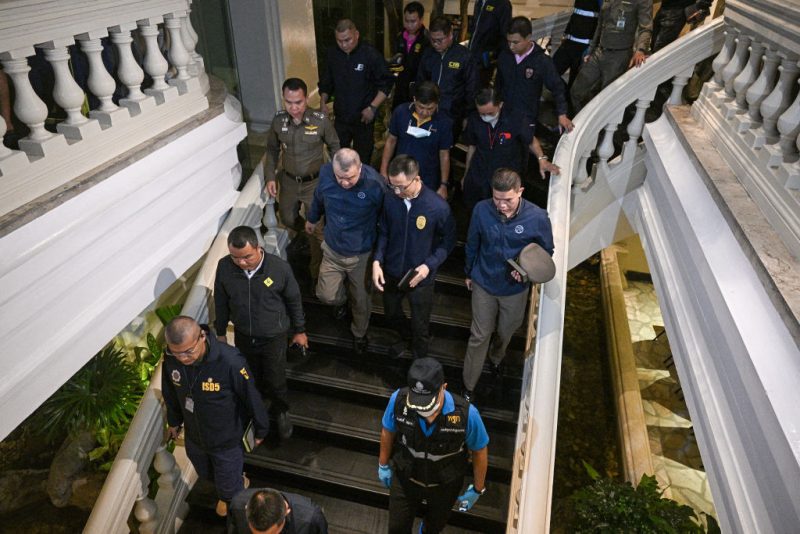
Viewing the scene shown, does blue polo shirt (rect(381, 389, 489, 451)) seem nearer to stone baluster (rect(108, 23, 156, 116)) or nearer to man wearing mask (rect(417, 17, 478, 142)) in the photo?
stone baluster (rect(108, 23, 156, 116))

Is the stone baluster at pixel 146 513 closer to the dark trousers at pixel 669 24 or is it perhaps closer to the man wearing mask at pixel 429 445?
the man wearing mask at pixel 429 445

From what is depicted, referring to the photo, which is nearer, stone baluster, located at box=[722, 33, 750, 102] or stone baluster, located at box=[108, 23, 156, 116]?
stone baluster, located at box=[108, 23, 156, 116]

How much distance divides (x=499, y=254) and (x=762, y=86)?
190cm

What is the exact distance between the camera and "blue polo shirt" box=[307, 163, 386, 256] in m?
4.17

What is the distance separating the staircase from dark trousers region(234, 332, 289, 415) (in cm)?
33

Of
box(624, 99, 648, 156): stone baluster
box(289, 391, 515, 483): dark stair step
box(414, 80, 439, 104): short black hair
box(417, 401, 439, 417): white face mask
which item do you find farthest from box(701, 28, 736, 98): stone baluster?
box(417, 401, 439, 417): white face mask

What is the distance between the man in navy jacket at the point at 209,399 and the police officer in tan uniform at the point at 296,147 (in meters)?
1.72

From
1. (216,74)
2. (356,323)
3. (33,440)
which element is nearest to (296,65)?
(216,74)

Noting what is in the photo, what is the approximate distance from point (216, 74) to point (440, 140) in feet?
8.00

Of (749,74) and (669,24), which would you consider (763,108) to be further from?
(669,24)

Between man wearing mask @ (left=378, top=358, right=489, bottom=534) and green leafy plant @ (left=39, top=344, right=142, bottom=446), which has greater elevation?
man wearing mask @ (left=378, top=358, right=489, bottom=534)

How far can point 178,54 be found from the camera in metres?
3.97

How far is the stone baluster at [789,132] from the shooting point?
307cm

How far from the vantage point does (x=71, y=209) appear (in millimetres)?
3092
